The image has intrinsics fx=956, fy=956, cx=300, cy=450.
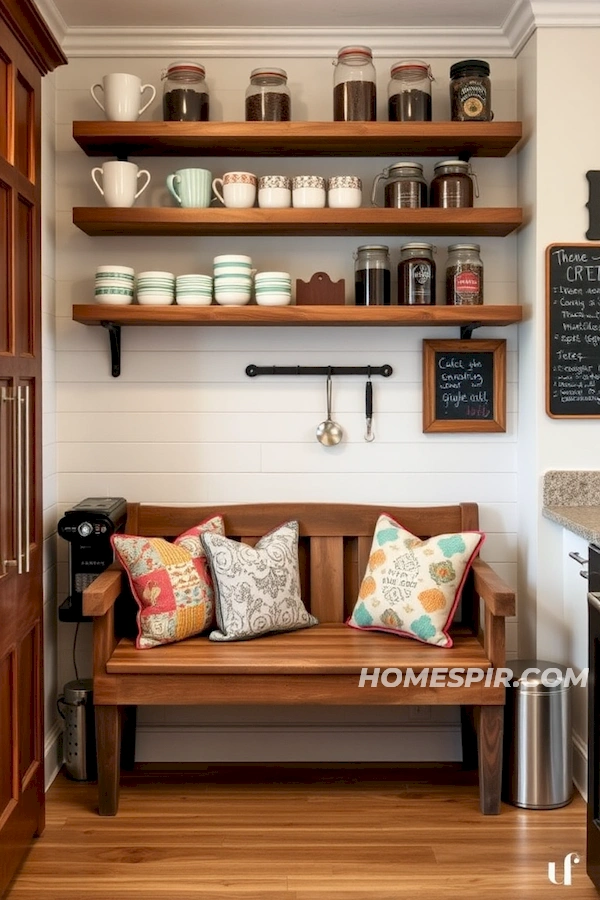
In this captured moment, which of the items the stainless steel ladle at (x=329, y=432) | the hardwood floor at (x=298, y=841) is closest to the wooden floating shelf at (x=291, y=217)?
the stainless steel ladle at (x=329, y=432)

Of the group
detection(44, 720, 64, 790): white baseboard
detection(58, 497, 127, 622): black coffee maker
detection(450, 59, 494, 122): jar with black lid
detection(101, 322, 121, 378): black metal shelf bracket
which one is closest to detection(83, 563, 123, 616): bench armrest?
detection(58, 497, 127, 622): black coffee maker

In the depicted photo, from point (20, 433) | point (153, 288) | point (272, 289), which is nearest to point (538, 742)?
point (272, 289)

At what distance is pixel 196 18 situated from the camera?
3.35 m

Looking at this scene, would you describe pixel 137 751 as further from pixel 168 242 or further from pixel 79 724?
pixel 168 242

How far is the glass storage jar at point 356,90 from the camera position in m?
3.26

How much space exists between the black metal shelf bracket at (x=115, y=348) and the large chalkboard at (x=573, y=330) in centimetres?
153

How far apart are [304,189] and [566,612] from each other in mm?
1707

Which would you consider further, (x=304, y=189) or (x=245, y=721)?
(x=245, y=721)

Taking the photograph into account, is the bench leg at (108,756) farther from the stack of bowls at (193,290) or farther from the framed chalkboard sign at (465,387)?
the framed chalkboard sign at (465,387)

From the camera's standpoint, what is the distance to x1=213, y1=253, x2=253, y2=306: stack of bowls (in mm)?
3285

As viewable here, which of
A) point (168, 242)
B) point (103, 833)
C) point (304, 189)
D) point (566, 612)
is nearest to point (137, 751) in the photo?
point (103, 833)

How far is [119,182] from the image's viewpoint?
128 inches

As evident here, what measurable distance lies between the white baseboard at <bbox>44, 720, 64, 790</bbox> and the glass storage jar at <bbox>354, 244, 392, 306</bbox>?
1885 mm

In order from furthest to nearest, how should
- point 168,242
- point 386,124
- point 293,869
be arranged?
1. point 168,242
2. point 386,124
3. point 293,869
